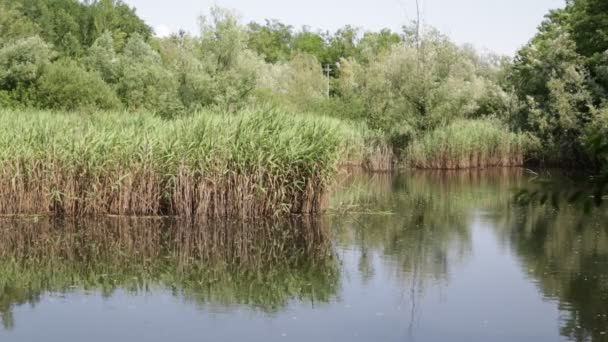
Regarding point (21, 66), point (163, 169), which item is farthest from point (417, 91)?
point (163, 169)

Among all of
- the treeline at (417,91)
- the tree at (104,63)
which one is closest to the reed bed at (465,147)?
the treeline at (417,91)

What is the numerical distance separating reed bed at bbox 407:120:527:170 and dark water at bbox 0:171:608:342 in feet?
38.1

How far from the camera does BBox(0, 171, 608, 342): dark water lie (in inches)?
281

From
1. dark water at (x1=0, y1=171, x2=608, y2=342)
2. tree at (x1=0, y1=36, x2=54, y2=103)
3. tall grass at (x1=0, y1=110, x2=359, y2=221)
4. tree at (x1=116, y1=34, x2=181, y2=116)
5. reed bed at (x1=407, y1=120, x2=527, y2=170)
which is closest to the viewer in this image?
dark water at (x1=0, y1=171, x2=608, y2=342)

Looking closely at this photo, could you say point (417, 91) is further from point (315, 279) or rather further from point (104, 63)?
point (315, 279)

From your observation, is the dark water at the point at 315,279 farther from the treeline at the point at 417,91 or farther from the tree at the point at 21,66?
the tree at the point at 21,66

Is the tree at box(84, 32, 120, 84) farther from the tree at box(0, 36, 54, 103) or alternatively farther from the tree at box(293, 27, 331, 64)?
the tree at box(293, 27, 331, 64)

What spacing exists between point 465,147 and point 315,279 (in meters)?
17.7

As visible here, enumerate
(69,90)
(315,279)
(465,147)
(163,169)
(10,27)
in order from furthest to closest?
(10,27) → (465,147) → (69,90) → (163,169) → (315,279)

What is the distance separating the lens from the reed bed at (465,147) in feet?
85.4

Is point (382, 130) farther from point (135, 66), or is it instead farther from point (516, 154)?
point (135, 66)

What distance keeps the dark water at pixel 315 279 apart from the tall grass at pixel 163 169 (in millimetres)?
486

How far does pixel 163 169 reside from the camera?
12961 mm

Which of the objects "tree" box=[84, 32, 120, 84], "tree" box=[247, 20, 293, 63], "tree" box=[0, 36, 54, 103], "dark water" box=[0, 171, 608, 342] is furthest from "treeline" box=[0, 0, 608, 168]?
"tree" box=[247, 20, 293, 63]
